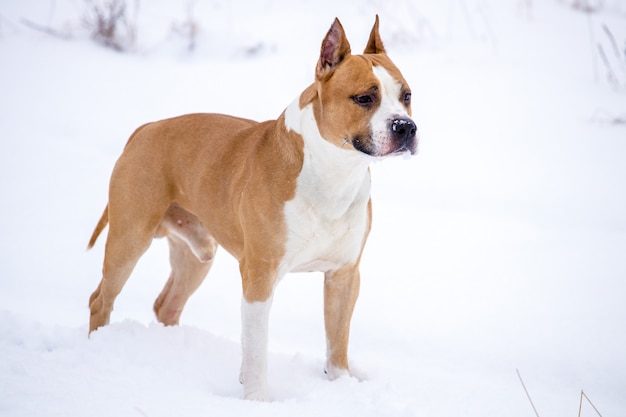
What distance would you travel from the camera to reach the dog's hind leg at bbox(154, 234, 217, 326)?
4164 millimetres

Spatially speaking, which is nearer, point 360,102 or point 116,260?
point 360,102

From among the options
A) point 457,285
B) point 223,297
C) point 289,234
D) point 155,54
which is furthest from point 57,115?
point 289,234

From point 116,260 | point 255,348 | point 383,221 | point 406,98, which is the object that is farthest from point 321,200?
point 383,221

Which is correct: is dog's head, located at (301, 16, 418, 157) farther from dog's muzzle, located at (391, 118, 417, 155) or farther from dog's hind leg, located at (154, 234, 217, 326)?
dog's hind leg, located at (154, 234, 217, 326)

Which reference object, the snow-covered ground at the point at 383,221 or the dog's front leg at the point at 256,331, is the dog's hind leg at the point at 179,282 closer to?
the snow-covered ground at the point at 383,221

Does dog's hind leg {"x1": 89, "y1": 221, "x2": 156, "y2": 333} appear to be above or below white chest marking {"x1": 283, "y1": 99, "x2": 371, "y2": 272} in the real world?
below

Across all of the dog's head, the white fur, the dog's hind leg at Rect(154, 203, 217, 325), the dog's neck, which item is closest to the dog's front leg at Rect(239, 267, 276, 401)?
the white fur

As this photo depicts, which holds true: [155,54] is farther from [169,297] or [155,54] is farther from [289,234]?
[289,234]

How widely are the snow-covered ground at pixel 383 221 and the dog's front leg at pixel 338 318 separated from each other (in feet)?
0.44

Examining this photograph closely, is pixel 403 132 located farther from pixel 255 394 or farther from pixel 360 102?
pixel 255 394

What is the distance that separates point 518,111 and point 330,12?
3.55 m

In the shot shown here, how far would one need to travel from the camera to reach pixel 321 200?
9.96 ft

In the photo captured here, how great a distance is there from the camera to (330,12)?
9.87 metres

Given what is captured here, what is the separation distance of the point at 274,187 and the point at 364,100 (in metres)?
0.56
